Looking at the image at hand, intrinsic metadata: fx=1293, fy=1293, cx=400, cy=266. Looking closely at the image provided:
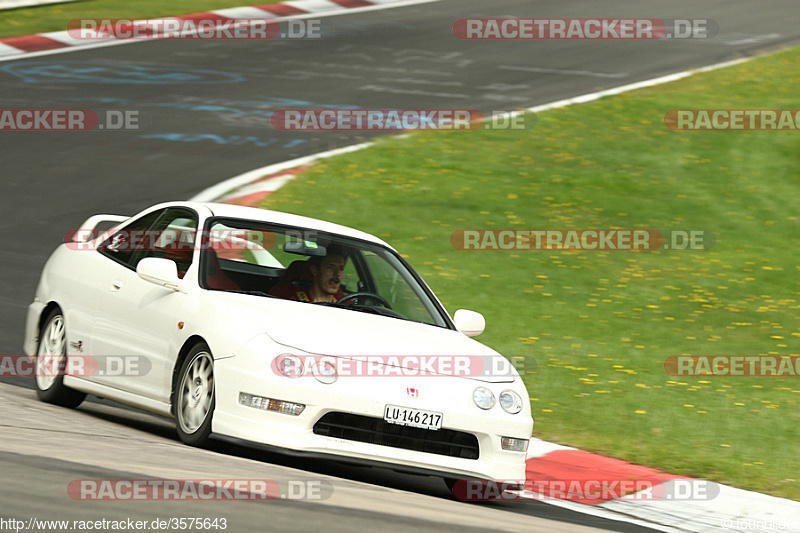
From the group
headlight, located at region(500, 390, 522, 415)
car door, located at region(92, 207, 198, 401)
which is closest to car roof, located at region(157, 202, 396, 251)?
car door, located at region(92, 207, 198, 401)

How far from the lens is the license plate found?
22.2ft

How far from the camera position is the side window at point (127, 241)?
8.48 m

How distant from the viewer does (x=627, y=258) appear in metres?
15.0

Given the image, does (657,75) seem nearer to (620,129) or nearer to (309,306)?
(620,129)

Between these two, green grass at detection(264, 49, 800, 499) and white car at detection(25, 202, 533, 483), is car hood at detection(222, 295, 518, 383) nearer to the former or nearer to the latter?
white car at detection(25, 202, 533, 483)

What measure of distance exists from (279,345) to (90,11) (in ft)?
68.9

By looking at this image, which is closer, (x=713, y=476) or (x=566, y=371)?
(x=713, y=476)

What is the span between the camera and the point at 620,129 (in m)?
20.1

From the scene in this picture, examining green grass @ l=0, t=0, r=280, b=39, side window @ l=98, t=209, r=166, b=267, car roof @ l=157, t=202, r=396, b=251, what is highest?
green grass @ l=0, t=0, r=280, b=39

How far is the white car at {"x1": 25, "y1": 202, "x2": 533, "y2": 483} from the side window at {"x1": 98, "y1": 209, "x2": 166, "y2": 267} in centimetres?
1

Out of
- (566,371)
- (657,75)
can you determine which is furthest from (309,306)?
(657,75)

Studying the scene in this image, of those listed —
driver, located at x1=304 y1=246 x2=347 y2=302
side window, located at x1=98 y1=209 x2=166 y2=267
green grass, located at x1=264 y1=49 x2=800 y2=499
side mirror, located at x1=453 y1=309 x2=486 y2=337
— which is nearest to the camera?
driver, located at x1=304 y1=246 x2=347 y2=302

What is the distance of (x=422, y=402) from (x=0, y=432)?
214 centimetres

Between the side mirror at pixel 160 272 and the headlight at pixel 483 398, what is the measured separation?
1.87 m
